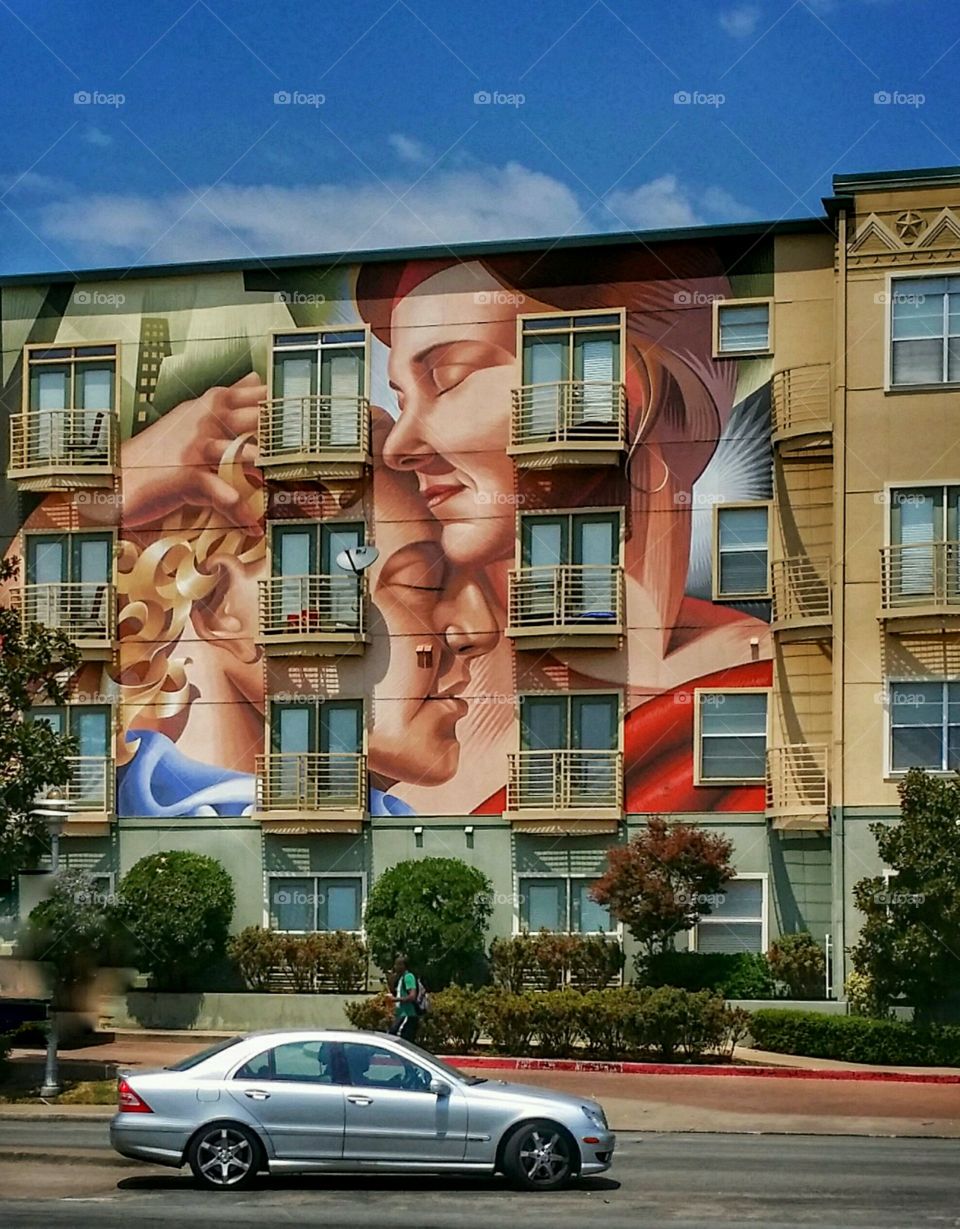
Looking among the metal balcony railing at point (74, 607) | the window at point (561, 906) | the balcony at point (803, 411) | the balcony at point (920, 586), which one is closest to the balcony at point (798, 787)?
the balcony at point (920, 586)

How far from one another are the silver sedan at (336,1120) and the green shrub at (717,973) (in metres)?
17.5

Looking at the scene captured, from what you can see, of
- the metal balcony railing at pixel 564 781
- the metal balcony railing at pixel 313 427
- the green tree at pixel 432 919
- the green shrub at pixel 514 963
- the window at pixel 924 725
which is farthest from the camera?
the metal balcony railing at pixel 313 427

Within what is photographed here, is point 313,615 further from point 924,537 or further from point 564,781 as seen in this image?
point 924,537

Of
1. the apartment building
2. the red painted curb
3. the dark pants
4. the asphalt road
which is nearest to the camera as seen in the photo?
the asphalt road

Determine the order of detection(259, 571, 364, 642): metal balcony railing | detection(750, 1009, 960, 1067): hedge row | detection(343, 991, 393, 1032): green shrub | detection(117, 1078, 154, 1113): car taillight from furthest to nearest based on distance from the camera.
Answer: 1. detection(259, 571, 364, 642): metal balcony railing
2. detection(343, 991, 393, 1032): green shrub
3. detection(750, 1009, 960, 1067): hedge row
4. detection(117, 1078, 154, 1113): car taillight

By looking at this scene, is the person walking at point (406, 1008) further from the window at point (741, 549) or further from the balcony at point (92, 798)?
the balcony at point (92, 798)

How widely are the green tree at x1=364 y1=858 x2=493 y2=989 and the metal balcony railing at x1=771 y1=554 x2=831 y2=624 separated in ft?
26.8

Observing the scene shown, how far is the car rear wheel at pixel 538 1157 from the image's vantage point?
733 inches

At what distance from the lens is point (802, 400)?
38.6 m

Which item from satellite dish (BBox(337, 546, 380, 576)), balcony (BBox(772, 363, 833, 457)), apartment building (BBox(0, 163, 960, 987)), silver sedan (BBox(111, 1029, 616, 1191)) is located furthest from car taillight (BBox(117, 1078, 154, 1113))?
balcony (BBox(772, 363, 833, 457))

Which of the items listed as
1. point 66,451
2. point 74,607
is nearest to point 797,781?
point 74,607

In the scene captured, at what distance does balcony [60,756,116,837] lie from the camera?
41.7 meters

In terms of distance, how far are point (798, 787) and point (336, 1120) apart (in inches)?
813

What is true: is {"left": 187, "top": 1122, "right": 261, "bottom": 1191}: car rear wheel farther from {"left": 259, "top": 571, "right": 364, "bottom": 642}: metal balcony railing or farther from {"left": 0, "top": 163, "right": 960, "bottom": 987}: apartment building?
{"left": 259, "top": 571, "right": 364, "bottom": 642}: metal balcony railing
